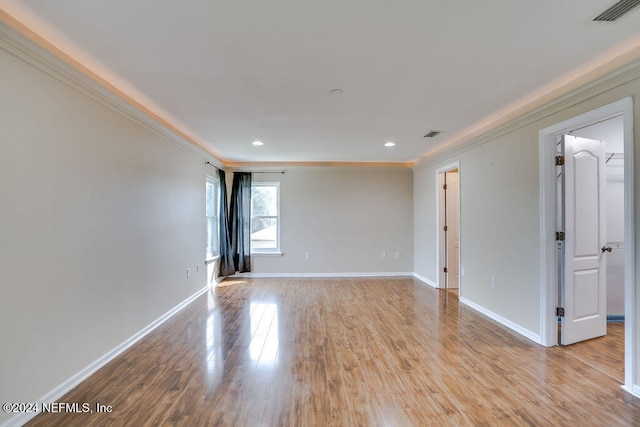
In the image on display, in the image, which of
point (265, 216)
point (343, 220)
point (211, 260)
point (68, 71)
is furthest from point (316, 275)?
point (68, 71)

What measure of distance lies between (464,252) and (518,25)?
318 centimetres

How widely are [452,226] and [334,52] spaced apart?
4.07 meters

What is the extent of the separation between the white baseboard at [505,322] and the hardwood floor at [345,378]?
0.09 metres

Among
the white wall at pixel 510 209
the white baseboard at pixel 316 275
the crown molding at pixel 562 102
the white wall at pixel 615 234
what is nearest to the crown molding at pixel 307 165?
the white wall at pixel 510 209

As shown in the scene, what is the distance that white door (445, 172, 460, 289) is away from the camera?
5.17 metres

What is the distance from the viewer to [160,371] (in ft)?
7.84

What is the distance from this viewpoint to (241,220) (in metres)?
6.05

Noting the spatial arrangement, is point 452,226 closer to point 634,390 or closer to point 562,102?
point 562,102

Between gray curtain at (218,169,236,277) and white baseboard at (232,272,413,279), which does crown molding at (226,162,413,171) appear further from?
white baseboard at (232,272,413,279)

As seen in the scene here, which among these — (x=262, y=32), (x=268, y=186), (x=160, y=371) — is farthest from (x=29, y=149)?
(x=268, y=186)

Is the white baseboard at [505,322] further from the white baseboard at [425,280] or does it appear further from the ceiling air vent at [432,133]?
the ceiling air vent at [432,133]

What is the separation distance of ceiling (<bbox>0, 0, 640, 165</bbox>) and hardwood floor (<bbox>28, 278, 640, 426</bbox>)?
2.36 m

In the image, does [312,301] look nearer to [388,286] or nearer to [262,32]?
[388,286]

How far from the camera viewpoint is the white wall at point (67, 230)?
171cm
